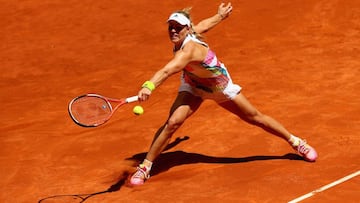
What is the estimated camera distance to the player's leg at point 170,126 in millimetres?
6914

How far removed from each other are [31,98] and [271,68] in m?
4.07

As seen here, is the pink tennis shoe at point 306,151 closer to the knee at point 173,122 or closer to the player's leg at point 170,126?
the player's leg at point 170,126

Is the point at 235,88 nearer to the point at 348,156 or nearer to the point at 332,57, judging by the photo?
the point at 348,156

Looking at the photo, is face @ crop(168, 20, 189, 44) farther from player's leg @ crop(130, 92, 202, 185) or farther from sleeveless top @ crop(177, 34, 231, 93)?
player's leg @ crop(130, 92, 202, 185)

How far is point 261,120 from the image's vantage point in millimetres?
7102

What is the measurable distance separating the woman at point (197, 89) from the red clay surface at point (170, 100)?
28cm

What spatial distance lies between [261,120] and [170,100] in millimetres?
3058

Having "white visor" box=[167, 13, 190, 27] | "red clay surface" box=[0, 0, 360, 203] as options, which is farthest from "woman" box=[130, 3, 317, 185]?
"red clay surface" box=[0, 0, 360, 203]

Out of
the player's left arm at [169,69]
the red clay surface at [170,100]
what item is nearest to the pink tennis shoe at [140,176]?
the red clay surface at [170,100]

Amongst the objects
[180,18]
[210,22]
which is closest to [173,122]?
[180,18]

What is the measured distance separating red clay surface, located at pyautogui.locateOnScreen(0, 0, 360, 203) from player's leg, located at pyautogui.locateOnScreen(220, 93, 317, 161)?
0.16 metres

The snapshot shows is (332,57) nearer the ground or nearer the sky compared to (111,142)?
nearer the sky

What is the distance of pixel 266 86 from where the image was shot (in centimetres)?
1003

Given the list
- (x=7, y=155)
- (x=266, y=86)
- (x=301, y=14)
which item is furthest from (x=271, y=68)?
(x=7, y=155)
